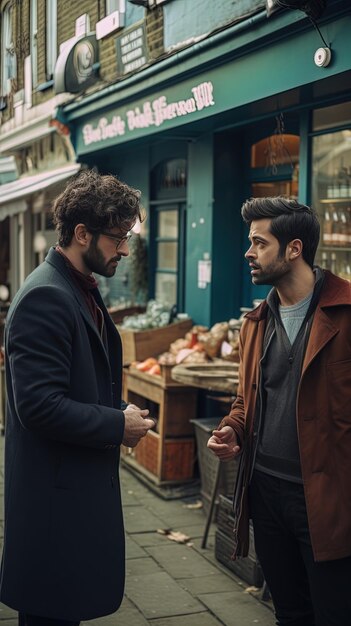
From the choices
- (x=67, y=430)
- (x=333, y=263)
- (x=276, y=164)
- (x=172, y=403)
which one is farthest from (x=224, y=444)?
(x=276, y=164)

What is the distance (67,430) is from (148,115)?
232 inches

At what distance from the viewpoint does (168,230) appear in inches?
376

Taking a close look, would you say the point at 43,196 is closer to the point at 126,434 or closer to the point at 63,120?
the point at 63,120

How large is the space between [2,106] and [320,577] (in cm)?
943

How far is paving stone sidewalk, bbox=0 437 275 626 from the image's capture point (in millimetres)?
4531

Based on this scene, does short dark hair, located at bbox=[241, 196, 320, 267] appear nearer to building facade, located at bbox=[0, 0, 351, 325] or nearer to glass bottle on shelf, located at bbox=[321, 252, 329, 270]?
building facade, located at bbox=[0, 0, 351, 325]

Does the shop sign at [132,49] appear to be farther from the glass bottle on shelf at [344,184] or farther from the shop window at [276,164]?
the glass bottle on shelf at [344,184]

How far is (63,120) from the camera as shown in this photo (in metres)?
10.4

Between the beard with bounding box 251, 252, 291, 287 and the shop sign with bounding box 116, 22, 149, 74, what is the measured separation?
537 centimetres

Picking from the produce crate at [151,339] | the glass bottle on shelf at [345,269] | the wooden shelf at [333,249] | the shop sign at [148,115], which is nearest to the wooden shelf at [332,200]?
the wooden shelf at [333,249]

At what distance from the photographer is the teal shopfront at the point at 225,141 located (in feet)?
18.5

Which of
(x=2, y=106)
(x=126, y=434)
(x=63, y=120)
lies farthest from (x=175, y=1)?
(x=126, y=434)

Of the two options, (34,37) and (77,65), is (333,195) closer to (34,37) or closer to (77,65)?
(34,37)

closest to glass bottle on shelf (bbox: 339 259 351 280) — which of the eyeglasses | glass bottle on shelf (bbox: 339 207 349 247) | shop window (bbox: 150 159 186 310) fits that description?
glass bottle on shelf (bbox: 339 207 349 247)
